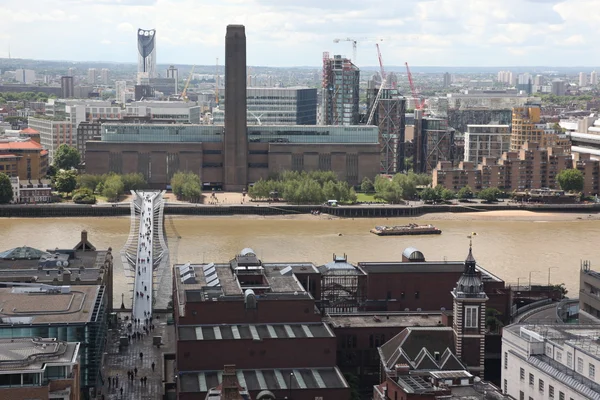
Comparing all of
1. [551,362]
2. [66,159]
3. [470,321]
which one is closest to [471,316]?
[470,321]

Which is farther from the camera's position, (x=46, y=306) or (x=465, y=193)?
(x=465, y=193)

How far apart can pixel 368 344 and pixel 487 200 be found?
35209 mm

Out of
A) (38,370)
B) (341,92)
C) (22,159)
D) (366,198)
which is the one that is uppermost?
(341,92)

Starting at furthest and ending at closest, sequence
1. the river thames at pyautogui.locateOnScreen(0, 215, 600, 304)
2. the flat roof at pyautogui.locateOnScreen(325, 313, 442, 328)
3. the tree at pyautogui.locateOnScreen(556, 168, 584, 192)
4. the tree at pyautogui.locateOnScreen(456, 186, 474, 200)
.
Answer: the tree at pyautogui.locateOnScreen(556, 168, 584, 192) → the tree at pyautogui.locateOnScreen(456, 186, 474, 200) → the river thames at pyautogui.locateOnScreen(0, 215, 600, 304) → the flat roof at pyautogui.locateOnScreen(325, 313, 442, 328)

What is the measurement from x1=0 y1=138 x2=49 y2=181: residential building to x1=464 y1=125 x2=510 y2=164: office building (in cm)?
2355

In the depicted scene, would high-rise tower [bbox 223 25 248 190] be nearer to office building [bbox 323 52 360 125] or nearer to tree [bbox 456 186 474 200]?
tree [bbox 456 186 474 200]

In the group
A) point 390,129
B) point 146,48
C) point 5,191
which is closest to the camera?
point 5,191

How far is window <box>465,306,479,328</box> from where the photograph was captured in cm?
2548

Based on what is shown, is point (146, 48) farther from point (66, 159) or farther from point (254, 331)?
point (254, 331)

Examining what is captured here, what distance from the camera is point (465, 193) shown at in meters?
62.8

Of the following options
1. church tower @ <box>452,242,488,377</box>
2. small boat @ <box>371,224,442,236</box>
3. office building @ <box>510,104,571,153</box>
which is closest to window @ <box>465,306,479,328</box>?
church tower @ <box>452,242,488,377</box>

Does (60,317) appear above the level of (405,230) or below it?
above

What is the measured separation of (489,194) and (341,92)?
23.1m

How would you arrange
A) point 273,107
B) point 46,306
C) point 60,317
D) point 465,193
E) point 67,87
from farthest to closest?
point 67,87 → point 273,107 → point 465,193 → point 46,306 → point 60,317
